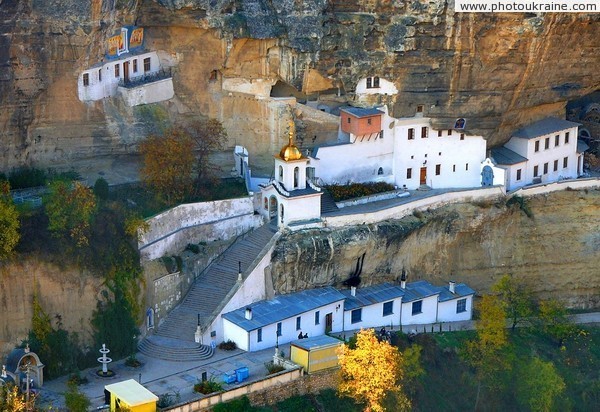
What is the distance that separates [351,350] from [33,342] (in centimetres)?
1090

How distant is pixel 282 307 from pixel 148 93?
10.3 m

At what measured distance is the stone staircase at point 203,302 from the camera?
61531mm

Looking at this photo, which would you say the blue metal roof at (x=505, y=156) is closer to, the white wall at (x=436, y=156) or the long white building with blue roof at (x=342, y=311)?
the white wall at (x=436, y=156)

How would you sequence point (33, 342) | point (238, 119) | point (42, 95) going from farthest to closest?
1. point (238, 119)
2. point (42, 95)
3. point (33, 342)

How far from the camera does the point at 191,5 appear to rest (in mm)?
65688

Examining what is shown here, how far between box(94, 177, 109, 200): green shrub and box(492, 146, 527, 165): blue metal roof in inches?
689

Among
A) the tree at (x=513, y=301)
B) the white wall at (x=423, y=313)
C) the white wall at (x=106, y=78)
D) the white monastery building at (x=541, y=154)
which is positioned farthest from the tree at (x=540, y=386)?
the white wall at (x=106, y=78)

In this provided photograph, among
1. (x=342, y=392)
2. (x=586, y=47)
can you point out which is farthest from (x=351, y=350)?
(x=586, y=47)

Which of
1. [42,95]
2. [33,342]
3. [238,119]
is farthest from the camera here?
[238,119]

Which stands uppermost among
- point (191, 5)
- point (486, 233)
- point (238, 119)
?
point (191, 5)

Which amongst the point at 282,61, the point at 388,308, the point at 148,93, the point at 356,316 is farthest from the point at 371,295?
the point at 148,93

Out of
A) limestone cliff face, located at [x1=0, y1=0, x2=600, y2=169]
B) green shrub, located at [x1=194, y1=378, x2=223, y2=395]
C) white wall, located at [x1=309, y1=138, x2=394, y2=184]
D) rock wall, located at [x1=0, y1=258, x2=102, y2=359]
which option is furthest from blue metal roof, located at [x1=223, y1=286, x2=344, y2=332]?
limestone cliff face, located at [x1=0, y1=0, x2=600, y2=169]

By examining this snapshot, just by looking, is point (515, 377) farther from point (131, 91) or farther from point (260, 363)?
point (131, 91)

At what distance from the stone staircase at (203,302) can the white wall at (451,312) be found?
294 inches
